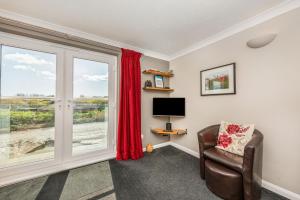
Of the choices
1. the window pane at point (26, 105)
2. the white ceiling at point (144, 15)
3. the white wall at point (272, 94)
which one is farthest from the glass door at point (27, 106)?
the white wall at point (272, 94)

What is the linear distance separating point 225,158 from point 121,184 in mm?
1436

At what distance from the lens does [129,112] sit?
2.60m

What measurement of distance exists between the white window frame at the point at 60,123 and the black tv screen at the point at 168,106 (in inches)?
38.0

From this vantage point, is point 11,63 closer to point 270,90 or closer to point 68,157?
point 68,157

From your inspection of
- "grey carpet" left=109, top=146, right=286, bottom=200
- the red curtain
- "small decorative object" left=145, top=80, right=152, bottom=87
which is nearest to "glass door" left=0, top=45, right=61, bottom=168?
the red curtain

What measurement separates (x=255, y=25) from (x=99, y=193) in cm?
319

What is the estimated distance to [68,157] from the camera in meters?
2.21

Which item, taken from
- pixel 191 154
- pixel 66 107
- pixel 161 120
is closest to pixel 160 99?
pixel 161 120

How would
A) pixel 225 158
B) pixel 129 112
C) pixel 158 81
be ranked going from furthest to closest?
pixel 158 81 → pixel 129 112 → pixel 225 158

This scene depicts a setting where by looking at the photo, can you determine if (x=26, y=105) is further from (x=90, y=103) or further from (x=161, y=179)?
(x=161, y=179)

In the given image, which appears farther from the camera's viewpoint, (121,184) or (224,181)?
(121,184)

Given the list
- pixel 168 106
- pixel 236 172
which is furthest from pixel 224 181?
pixel 168 106

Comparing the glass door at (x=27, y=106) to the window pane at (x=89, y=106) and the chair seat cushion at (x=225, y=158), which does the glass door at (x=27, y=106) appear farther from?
the chair seat cushion at (x=225, y=158)

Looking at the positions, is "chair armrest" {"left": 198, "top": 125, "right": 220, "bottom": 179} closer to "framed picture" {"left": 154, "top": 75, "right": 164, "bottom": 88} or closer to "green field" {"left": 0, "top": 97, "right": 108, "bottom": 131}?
"framed picture" {"left": 154, "top": 75, "right": 164, "bottom": 88}
